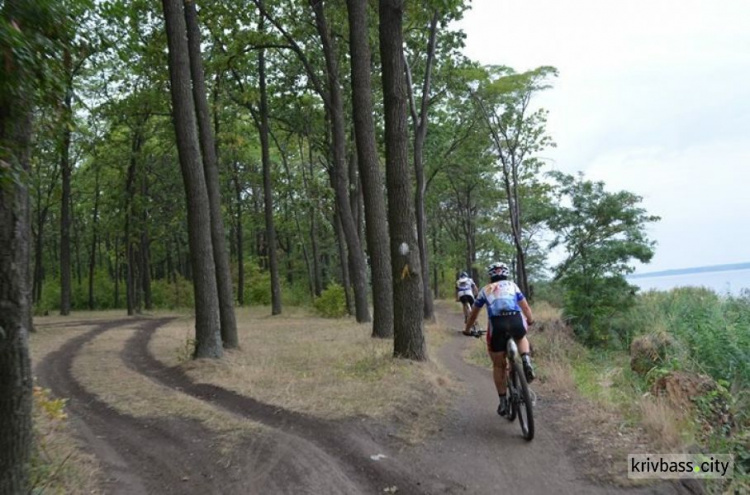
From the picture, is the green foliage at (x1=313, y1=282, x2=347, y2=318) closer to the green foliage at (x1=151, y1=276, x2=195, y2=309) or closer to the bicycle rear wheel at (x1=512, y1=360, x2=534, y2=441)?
the green foliage at (x1=151, y1=276, x2=195, y2=309)

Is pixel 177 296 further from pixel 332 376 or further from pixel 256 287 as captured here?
pixel 332 376

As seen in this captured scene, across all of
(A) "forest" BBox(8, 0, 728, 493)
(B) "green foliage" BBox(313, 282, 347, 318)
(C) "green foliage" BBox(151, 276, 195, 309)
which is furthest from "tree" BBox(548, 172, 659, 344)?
(C) "green foliage" BBox(151, 276, 195, 309)

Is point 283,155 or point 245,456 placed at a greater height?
point 283,155

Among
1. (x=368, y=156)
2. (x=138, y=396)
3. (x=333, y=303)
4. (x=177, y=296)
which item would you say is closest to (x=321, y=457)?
(x=138, y=396)

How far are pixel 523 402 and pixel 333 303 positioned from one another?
1622 centimetres

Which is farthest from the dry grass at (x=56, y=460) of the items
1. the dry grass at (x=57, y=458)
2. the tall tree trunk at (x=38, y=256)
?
the tall tree trunk at (x=38, y=256)

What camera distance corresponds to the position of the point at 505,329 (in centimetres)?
619

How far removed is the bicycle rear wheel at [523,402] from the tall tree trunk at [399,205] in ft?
10.4

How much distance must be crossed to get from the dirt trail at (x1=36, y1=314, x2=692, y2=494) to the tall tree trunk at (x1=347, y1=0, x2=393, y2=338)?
205 inches

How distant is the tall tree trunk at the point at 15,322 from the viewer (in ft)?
11.7

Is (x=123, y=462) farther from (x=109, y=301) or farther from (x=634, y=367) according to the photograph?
(x=109, y=301)

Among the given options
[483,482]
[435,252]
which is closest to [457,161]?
[435,252]

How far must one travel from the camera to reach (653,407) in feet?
19.5

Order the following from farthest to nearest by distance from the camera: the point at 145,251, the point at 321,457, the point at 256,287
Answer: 1. the point at 256,287
2. the point at 145,251
3. the point at 321,457
